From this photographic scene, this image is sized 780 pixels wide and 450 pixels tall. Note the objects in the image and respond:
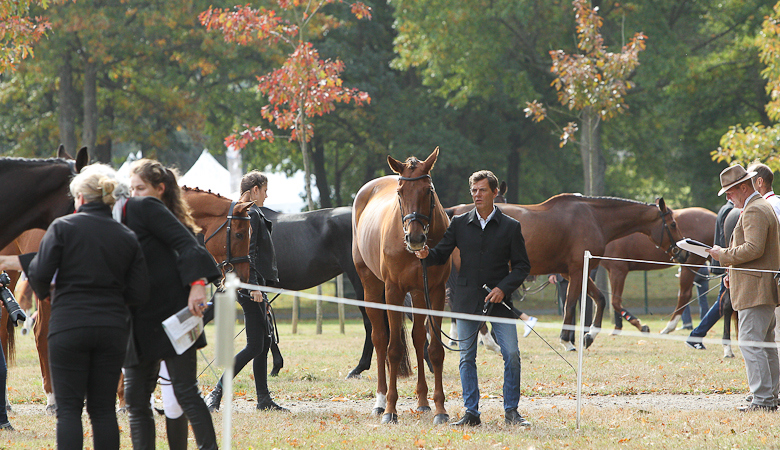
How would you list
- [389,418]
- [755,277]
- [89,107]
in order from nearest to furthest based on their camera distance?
[389,418] → [755,277] → [89,107]

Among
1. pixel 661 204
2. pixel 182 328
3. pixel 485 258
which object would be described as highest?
pixel 661 204

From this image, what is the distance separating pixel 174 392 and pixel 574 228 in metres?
7.99

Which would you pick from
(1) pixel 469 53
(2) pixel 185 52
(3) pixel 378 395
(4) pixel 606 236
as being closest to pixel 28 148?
(2) pixel 185 52

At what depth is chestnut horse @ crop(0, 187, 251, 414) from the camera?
7.04m

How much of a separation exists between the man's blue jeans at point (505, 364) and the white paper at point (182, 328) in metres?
2.55

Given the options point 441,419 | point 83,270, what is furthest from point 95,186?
point 441,419

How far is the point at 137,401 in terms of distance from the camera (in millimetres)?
4383

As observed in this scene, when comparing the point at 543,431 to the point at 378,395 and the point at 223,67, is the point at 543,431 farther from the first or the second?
the point at 223,67

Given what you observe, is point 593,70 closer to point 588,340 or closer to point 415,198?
point 588,340

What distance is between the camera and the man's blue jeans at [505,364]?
20.5ft

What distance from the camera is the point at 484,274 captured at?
6.35 metres

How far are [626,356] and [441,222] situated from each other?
17.4ft

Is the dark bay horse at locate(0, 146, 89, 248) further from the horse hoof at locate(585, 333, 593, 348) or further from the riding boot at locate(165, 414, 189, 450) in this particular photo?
the horse hoof at locate(585, 333, 593, 348)

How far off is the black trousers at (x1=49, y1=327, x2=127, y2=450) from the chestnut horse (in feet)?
9.35
